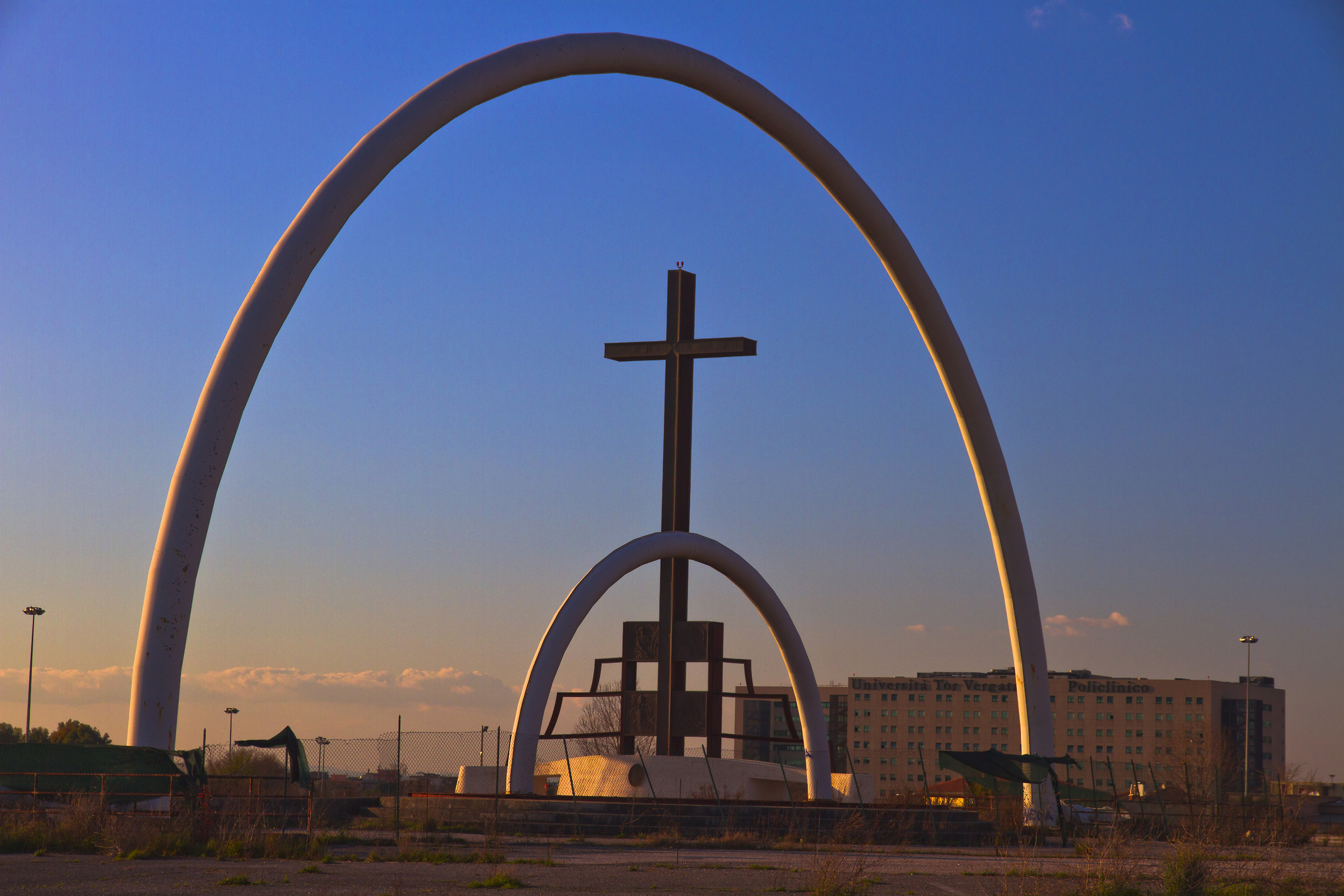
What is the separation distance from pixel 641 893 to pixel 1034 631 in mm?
21111

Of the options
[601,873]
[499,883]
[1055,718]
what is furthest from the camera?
[1055,718]

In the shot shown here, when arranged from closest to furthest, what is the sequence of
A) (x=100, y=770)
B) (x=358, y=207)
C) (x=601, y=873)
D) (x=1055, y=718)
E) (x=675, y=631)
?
(x=601, y=873), (x=100, y=770), (x=358, y=207), (x=675, y=631), (x=1055, y=718)

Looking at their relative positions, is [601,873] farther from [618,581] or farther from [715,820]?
[618,581]

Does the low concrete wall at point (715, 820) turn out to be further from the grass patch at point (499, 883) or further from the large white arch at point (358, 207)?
the grass patch at point (499, 883)

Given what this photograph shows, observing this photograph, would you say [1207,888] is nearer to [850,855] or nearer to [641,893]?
[641,893]

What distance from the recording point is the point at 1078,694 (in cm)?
12800

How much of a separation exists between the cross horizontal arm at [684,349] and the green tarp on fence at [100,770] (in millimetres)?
20839

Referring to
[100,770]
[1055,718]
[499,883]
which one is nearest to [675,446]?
[100,770]

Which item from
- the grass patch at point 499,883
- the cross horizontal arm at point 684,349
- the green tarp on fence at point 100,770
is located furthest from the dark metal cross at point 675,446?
the grass patch at point 499,883

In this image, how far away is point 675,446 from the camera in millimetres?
37969

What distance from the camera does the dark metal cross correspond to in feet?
120

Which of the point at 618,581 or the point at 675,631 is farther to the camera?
the point at 675,631

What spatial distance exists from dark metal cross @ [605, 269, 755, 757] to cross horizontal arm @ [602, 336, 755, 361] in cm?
2

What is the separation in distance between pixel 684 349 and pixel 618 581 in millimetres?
7350
